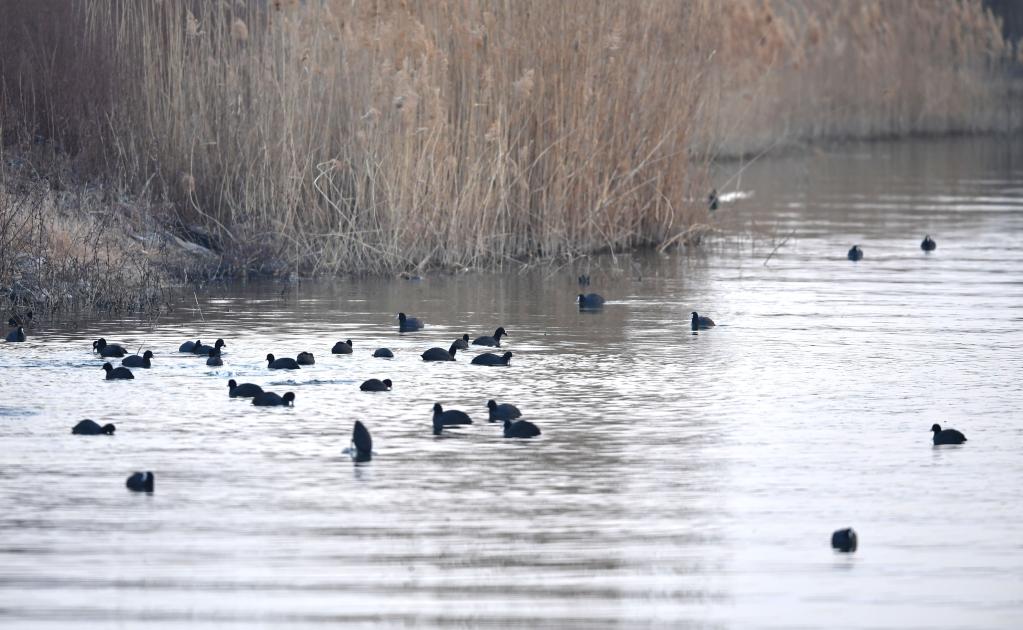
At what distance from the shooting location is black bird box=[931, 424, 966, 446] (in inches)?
293

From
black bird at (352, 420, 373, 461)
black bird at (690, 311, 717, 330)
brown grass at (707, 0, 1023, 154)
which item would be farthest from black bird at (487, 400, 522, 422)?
brown grass at (707, 0, 1023, 154)

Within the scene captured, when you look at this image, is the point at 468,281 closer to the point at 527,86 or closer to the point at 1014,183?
the point at 527,86

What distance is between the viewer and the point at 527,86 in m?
13.8

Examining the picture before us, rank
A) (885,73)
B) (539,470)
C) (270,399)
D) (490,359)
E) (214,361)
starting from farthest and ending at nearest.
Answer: (885,73), (490,359), (214,361), (270,399), (539,470)

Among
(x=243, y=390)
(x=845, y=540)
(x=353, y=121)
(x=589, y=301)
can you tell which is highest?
(x=353, y=121)

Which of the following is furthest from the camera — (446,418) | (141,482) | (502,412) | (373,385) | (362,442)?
(373,385)

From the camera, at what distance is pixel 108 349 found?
9.50 metres

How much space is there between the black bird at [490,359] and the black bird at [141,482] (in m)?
3.19

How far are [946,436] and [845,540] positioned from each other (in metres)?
1.87

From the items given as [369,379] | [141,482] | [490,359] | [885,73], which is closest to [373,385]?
[369,379]

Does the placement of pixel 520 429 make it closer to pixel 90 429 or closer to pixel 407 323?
pixel 90 429

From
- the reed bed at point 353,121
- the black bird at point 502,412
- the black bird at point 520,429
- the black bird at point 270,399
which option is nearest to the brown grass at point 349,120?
the reed bed at point 353,121

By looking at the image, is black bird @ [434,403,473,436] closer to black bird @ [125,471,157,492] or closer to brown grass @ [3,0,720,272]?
black bird @ [125,471,157,492]

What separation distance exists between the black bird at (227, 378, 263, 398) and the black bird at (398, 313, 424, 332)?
2.32 meters
